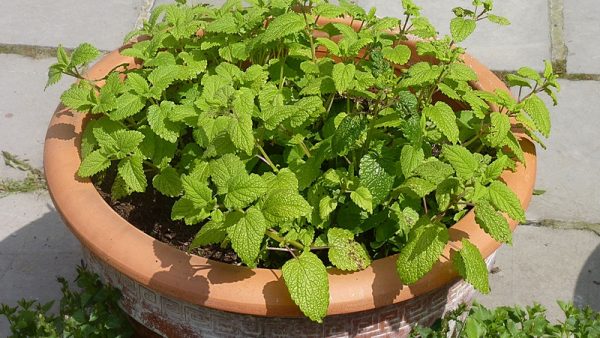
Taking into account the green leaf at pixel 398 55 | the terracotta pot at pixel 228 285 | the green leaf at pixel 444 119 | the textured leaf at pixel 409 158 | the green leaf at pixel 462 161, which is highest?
the green leaf at pixel 398 55

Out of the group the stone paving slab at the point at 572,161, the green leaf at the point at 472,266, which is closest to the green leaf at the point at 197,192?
the green leaf at the point at 472,266

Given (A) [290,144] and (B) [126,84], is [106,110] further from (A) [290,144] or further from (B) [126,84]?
(A) [290,144]

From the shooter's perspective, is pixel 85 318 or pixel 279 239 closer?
pixel 279 239

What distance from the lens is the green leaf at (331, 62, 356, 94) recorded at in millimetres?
1979

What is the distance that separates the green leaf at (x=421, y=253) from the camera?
1772 millimetres

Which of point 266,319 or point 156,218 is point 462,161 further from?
point 156,218

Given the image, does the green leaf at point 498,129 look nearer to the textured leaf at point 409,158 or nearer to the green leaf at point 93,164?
the textured leaf at point 409,158

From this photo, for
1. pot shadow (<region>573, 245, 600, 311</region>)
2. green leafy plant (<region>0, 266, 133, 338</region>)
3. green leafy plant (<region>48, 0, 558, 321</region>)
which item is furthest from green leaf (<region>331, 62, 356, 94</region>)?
pot shadow (<region>573, 245, 600, 311</region>)

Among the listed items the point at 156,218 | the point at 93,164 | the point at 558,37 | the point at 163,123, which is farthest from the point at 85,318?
the point at 558,37

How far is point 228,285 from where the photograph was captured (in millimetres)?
1834

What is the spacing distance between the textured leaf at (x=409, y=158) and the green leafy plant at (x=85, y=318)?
0.79 m

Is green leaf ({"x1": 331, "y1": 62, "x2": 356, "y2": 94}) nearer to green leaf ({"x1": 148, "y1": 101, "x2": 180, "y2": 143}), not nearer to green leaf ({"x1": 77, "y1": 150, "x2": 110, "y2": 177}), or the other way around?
green leaf ({"x1": 148, "y1": 101, "x2": 180, "y2": 143})

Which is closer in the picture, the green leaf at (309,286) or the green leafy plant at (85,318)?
the green leaf at (309,286)

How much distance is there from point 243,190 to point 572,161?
177 cm
